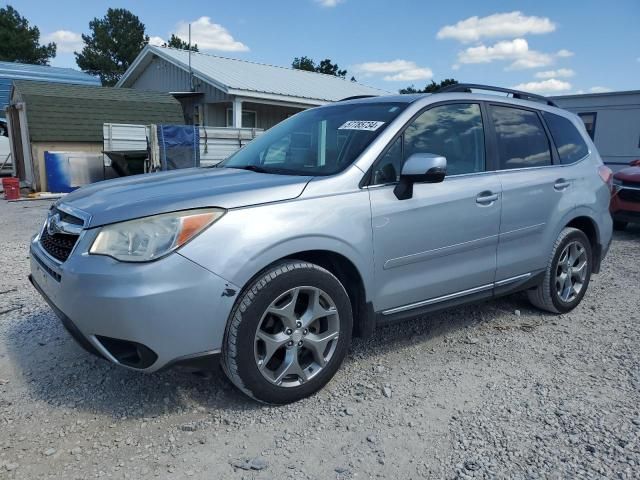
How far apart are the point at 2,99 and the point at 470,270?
24551 mm

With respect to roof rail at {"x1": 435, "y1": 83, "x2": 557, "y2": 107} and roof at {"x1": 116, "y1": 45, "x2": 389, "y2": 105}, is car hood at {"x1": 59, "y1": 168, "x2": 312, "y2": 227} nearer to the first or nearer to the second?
roof rail at {"x1": 435, "y1": 83, "x2": 557, "y2": 107}

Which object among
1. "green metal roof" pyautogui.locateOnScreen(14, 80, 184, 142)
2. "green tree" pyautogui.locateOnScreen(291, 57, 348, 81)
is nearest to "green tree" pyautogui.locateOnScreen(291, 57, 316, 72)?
"green tree" pyautogui.locateOnScreen(291, 57, 348, 81)

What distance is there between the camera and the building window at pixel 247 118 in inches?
768

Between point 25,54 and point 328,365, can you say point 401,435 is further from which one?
point 25,54

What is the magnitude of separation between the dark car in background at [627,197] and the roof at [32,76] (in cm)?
2237

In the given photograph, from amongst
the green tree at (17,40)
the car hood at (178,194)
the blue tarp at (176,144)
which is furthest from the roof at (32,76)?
the green tree at (17,40)

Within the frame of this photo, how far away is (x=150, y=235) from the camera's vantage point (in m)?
2.48

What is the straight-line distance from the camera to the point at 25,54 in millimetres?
49812

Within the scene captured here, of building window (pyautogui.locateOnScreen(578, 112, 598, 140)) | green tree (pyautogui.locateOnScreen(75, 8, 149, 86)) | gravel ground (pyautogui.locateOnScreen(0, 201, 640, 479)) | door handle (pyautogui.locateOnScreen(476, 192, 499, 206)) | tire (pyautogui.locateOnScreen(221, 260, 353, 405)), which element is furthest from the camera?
green tree (pyautogui.locateOnScreen(75, 8, 149, 86))

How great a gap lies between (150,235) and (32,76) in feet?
81.5

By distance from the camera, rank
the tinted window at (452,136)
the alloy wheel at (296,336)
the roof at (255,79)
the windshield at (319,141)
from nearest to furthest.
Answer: the alloy wheel at (296,336), the windshield at (319,141), the tinted window at (452,136), the roof at (255,79)

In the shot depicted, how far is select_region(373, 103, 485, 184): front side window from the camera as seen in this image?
3209 mm

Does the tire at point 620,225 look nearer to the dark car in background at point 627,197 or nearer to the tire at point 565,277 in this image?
the dark car in background at point 627,197

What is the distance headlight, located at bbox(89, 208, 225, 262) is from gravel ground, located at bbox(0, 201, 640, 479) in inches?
36.5
